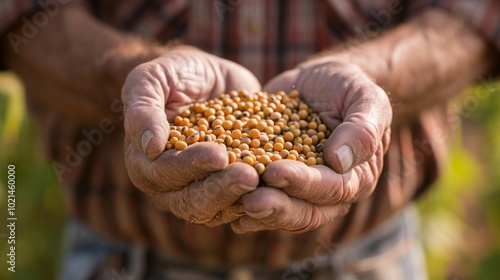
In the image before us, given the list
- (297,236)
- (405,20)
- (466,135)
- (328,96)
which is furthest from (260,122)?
(466,135)

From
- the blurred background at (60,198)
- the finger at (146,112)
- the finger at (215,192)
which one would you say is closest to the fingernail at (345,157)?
the finger at (215,192)

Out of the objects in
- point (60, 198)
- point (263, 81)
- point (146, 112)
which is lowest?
point (60, 198)

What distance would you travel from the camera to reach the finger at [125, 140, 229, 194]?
96 cm

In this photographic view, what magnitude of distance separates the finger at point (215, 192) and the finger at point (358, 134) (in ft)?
0.38

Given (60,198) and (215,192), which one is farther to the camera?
(60,198)

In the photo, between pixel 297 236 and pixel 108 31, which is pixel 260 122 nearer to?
pixel 297 236

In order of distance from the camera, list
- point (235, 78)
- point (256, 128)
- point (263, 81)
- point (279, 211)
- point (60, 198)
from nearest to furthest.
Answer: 1. point (279, 211)
2. point (256, 128)
3. point (235, 78)
4. point (263, 81)
5. point (60, 198)

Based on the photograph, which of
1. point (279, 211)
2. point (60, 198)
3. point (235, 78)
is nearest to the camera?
point (279, 211)

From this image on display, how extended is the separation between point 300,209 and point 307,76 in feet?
1.09

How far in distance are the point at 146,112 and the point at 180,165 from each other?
10 cm

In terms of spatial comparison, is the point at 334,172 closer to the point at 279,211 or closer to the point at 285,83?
the point at 279,211

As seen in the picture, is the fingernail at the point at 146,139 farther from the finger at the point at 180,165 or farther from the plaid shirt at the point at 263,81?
the plaid shirt at the point at 263,81

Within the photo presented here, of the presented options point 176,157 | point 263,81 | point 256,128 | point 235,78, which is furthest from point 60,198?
point 176,157

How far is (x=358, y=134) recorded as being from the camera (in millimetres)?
1017
